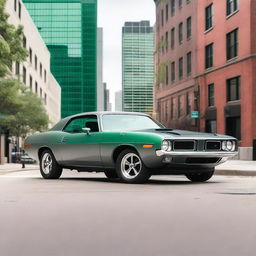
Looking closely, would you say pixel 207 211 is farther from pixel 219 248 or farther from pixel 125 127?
pixel 125 127

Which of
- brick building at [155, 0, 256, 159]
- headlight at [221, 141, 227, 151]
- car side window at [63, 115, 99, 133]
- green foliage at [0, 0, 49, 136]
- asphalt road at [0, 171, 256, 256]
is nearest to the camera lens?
asphalt road at [0, 171, 256, 256]

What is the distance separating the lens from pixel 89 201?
8.34 meters

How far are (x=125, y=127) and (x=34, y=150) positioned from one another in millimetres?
2717

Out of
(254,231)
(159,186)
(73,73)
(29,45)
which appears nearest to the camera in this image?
(254,231)

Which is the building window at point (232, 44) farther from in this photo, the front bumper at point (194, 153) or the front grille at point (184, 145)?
the front grille at point (184, 145)

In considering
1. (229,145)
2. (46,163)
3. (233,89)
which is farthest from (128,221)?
(233,89)

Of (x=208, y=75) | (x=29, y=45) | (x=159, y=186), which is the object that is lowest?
(x=159, y=186)

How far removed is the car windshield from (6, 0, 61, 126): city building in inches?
1413

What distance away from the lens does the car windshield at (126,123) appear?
12078 mm

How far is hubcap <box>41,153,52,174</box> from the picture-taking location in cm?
1324

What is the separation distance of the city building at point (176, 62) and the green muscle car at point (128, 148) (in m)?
31.3

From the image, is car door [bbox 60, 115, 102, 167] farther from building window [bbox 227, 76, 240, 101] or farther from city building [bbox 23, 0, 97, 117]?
city building [bbox 23, 0, 97, 117]

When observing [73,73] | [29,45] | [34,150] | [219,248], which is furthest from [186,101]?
[73,73]

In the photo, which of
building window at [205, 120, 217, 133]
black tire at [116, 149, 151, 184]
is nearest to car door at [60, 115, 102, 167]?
black tire at [116, 149, 151, 184]
